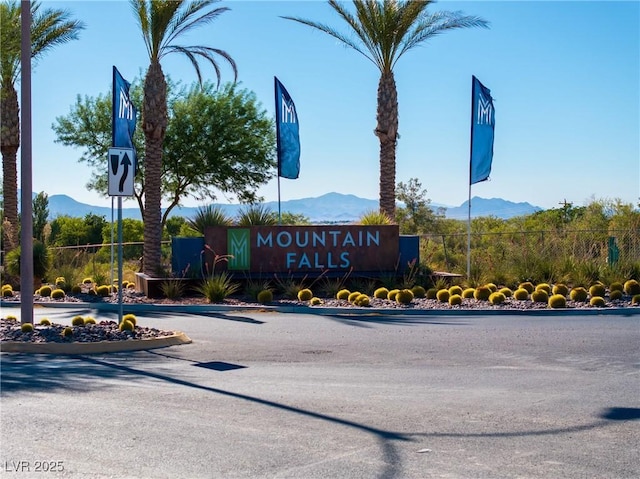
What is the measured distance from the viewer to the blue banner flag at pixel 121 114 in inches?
854

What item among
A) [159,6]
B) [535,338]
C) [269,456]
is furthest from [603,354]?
[159,6]

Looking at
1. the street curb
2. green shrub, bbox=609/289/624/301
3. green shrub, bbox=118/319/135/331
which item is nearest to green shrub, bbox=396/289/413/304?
green shrub, bbox=609/289/624/301

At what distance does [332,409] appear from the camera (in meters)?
8.45

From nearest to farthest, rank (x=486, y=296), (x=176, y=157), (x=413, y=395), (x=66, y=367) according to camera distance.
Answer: (x=413, y=395) < (x=66, y=367) < (x=486, y=296) < (x=176, y=157)

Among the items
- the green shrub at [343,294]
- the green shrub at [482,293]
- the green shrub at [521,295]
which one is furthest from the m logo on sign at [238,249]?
the green shrub at [521,295]

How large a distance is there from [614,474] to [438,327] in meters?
9.36

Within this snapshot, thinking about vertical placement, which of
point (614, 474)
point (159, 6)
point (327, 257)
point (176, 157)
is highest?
point (159, 6)

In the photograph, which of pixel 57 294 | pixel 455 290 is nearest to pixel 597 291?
pixel 455 290

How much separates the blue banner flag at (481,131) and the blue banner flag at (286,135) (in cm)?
533

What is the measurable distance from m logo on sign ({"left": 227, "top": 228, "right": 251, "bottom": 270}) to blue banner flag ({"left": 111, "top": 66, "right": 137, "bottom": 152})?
Answer: 11.6ft

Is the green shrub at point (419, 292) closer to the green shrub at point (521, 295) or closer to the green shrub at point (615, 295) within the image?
the green shrub at point (521, 295)

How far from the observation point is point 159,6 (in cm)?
2433

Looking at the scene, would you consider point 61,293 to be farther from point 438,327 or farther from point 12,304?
point 438,327

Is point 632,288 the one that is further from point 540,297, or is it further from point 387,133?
point 387,133
